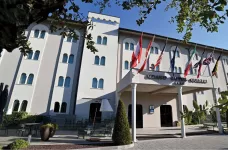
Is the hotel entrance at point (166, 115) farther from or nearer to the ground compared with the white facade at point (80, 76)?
nearer to the ground

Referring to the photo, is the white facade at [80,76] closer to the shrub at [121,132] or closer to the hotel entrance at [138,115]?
the hotel entrance at [138,115]

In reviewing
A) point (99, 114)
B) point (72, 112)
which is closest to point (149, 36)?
point (99, 114)

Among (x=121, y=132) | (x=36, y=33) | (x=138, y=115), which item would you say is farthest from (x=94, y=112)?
(x=36, y=33)

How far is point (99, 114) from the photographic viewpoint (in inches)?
755

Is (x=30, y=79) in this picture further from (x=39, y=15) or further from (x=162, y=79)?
(x=39, y=15)

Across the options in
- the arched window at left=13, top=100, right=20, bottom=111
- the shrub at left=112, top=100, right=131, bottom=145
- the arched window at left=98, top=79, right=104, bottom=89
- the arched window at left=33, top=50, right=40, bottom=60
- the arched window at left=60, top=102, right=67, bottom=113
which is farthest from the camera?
the arched window at left=33, top=50, right=40, bottom=60

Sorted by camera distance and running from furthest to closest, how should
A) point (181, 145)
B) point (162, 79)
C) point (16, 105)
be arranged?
point (16, 105), point (162, 79), point (181, 145)

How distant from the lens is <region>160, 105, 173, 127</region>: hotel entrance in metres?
20.8

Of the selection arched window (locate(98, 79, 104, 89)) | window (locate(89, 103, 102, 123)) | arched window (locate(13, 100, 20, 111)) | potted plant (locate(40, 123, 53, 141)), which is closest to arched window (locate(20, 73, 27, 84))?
arched window (locate(13, 100, 20, 111))

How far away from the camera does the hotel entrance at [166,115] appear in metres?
20.8

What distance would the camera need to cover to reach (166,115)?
20969mm

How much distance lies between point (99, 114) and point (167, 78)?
33.8 feet

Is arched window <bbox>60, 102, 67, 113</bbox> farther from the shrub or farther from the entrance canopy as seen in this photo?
the shrub

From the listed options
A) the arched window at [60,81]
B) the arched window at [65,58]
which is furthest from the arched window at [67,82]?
the arched window at [65,58]
